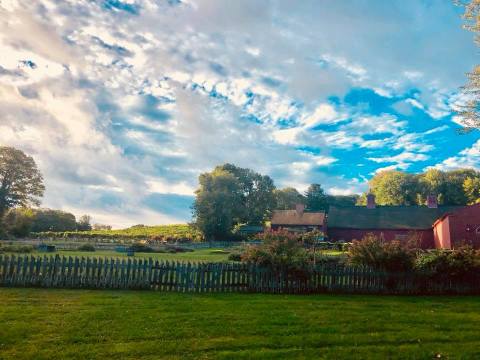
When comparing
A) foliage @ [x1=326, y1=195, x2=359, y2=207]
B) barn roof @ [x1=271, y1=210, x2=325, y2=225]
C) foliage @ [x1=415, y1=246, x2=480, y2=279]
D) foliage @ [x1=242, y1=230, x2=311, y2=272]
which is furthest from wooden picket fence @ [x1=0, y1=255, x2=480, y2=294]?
foliage @ [x1=326, y1=195, x2=359, y2=207]

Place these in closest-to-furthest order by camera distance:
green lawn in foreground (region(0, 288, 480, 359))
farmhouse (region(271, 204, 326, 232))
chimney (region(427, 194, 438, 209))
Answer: green lawn in foreground (region(0, 288, 480, 359)) → chimney (region(427, 194, 438, 209)) → farmhouse (region(271, 204, 326, 232))

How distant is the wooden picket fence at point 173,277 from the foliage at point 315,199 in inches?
2911

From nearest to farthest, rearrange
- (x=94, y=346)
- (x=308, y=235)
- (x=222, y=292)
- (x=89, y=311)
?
(x=94, y=346)
(x=89, y=311)
(x=222, y=292)
(x=308, y=235)

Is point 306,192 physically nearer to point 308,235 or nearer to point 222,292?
point 308,235

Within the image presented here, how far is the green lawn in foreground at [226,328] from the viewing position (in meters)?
6.70

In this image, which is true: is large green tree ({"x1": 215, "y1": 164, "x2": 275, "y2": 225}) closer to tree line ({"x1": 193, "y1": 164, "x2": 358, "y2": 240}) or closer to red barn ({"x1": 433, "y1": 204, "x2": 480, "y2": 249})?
tree line ({"x1": 193, "y1": 164, "x2": 358, "y2": 240})

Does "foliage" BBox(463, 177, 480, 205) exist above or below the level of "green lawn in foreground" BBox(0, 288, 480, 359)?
above

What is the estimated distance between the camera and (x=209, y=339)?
7309 millimetres

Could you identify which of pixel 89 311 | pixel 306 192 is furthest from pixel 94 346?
pixel 306 192

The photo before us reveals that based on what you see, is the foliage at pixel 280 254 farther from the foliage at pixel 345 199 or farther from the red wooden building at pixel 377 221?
the foliage at pixel 345 199

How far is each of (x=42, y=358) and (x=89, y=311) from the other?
3153 millimetres

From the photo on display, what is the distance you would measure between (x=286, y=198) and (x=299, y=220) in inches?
1677

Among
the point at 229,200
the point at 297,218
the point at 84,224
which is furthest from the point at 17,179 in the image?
the point at 297,218

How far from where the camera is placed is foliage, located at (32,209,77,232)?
72000mm
